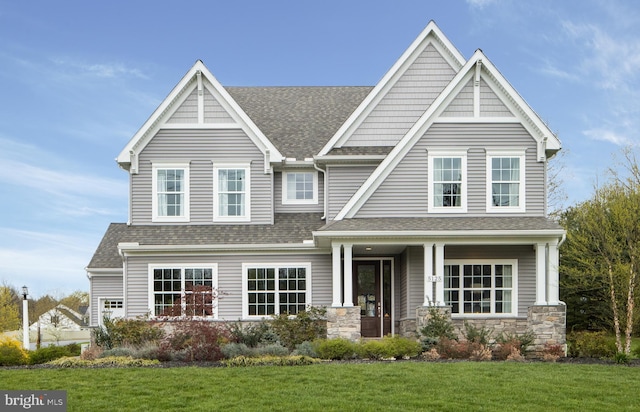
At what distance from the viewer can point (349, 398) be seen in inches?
479

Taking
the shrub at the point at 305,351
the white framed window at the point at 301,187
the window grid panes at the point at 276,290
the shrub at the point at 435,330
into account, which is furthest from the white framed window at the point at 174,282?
the shrub at the point at 435,330

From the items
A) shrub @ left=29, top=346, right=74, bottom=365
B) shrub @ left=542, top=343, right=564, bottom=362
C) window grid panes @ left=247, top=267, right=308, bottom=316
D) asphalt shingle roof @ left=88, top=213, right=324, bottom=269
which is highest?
asphalt shingle roof @ left=88, top=213, right=324, bottom=269

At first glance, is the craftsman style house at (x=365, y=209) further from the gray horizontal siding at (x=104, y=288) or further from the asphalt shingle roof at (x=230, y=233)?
the gray horizontal siding at (x=104, y=288)

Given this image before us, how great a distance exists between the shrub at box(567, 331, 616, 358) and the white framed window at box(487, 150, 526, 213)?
4.50 metres

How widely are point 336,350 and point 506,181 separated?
7.93 m

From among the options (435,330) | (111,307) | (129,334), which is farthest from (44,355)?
(435,330)

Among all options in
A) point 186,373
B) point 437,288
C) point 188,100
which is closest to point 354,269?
point 437,288

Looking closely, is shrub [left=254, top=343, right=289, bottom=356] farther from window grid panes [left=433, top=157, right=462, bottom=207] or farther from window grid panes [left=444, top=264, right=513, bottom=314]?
window grid panes [left=433, top=157, right=462, bottom=207]

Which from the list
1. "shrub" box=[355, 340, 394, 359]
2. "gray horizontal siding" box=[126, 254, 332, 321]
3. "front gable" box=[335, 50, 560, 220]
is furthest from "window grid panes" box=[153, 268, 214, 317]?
"shrub" box=[355, 340, 394, 359]

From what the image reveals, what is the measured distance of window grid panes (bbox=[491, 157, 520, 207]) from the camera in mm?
21516

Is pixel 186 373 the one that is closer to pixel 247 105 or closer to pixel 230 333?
pixel 230 333

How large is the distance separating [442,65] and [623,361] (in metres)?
11.3

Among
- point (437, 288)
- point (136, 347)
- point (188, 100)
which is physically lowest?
point (136, 347)

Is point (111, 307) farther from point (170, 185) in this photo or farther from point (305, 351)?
point (305, 351)
